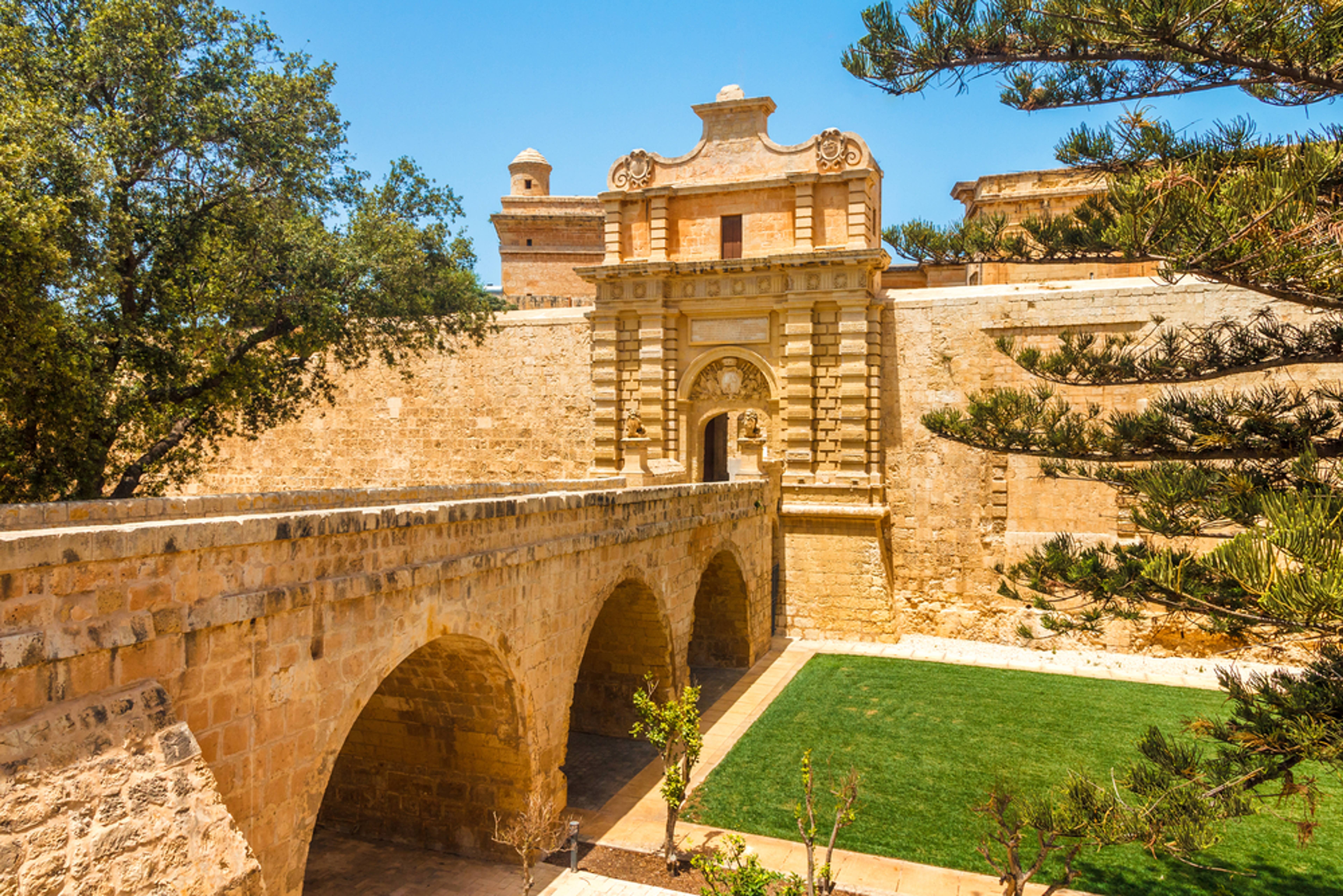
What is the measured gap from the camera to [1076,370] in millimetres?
6926

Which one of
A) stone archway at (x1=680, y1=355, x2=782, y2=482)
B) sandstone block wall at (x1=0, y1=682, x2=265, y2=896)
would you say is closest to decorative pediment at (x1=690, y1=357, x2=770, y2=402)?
stone archway at (x1=680, y1=355, x2=782, y2=482)

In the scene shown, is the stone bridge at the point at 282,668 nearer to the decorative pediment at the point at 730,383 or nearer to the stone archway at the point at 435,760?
the stone archway at the point at 435,760

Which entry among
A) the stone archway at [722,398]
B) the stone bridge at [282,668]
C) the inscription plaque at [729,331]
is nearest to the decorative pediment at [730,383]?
the stone archway at [722,398]

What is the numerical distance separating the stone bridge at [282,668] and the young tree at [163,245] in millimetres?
3007

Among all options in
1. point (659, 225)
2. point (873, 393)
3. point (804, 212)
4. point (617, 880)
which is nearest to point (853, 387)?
point (873, 393)

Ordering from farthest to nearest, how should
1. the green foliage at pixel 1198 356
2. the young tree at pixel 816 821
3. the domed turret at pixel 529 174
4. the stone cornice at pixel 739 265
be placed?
the domed turret at pixel 529 174, the stone cornice at pixel 739 265, the young tree at pixel 816 821, the green foliage at pixel 1198 356

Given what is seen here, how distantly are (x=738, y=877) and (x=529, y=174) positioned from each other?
2191 centimetres

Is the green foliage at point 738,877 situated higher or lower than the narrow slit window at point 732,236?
lower

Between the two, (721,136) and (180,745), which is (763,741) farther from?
(721,136)

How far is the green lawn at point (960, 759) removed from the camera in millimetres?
7973

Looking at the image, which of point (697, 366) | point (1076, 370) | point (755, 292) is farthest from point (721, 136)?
point (1076, 370)

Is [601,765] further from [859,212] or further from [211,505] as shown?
[859,212]

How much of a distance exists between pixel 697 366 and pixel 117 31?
10164mm

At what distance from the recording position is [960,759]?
33.8ft
